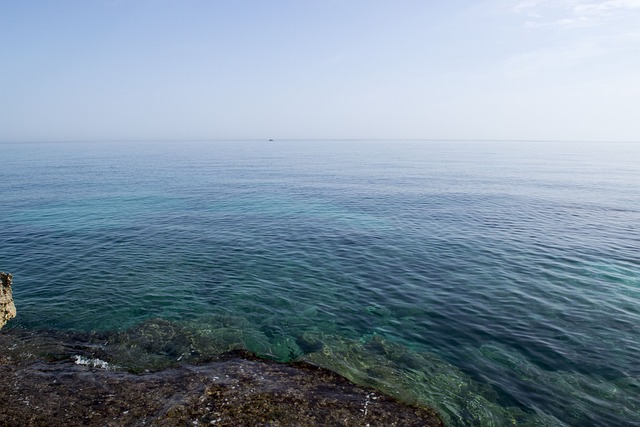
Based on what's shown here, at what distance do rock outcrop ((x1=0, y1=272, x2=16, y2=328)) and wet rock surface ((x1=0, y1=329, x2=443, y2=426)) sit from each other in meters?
4.89

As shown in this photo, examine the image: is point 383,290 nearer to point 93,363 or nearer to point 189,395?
point 189,395

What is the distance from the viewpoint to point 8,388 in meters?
16.9

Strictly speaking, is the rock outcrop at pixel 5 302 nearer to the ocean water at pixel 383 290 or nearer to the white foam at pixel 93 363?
the ocean water at pixel 383 290

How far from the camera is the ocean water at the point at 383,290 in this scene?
19.4 meters

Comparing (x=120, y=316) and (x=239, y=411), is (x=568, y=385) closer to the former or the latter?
(x=239, y=411)

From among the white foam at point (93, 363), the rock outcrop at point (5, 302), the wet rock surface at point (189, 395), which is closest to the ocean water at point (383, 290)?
the rock outcrop at point (5, 302)

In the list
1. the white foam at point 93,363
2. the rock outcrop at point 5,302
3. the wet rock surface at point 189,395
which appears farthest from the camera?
the rock outcrop at point 5,302

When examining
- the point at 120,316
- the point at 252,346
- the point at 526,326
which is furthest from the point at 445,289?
the point at 120,316

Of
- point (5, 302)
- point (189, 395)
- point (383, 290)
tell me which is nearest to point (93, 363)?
point (189, 395)

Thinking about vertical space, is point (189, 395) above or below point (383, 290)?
above

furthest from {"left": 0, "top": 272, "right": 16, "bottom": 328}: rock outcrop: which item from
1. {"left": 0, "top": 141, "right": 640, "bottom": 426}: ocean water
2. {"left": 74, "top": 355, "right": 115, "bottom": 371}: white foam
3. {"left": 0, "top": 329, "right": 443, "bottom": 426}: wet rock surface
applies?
{"left": 74, "top": 355, "right": 115, "bottom": 371}: white foam

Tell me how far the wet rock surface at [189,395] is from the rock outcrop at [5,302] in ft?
16.0

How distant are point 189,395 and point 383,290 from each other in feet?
60.1

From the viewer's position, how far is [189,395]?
16484 mm
